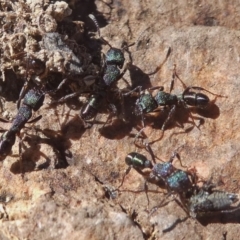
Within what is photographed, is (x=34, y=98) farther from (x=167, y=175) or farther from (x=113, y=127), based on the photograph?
(x=167, y=175)

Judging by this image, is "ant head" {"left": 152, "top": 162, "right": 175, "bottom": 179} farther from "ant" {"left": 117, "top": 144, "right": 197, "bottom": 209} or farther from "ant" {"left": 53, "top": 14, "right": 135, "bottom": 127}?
"ant" {"left": 53, "top": 14, "right": 135, "bottom": 127}

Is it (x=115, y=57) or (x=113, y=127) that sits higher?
(x=115, y=57)

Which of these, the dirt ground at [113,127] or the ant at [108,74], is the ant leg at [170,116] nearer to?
the dirt ground at [113,127]

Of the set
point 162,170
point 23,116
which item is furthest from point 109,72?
point 162,170

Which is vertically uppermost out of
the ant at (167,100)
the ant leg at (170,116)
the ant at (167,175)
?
the ant at (167,100)

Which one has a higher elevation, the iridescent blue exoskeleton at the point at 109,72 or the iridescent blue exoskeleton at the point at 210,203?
the iridescent blue exoskeleton at the point at 109,72

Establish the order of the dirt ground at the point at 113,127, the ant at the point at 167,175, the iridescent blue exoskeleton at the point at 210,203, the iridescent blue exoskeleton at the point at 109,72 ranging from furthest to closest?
1. the iridescent blue exoskeleton at the point at 109,72
2. the ant at the point at 167,175
3. the iridescent blue exoskeleton at the point at 210,203
4. the dirt ground at the point at 113,127

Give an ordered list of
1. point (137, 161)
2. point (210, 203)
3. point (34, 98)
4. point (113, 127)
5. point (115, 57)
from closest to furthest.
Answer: point (210, 203) → point (137, 161) → point (113, 127) → point (34, 98) → point (115, 57)

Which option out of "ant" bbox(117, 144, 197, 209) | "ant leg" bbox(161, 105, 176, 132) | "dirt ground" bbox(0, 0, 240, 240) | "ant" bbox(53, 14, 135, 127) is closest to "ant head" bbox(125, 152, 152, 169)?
"ant" bbox(117, 144, 197, 209)

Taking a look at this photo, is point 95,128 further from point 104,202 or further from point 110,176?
point 104,202

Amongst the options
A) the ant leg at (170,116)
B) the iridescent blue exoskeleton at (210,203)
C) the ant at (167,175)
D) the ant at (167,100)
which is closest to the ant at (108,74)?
the ant at (167,100)

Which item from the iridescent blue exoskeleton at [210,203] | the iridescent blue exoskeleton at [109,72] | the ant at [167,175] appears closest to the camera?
the iridescent blue exoskeleton at [210,203]
